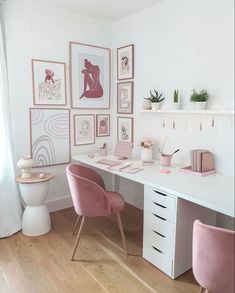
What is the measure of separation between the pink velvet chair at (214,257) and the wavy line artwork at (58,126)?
2.02 metres

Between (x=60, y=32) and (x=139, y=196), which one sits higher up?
(x=60, y=32)

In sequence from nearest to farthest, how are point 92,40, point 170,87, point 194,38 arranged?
point 194,38, point 170,87, point 92,40

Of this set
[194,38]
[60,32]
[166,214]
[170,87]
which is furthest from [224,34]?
[60,32]

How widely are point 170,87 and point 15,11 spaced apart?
5.49ft

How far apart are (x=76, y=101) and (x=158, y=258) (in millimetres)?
1892

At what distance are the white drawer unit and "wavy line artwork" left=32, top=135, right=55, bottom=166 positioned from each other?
4.35 feet

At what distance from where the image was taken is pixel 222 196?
1.61m

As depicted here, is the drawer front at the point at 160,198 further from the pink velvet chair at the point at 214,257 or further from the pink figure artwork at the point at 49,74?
the pink figure artwork at the point at 49,74

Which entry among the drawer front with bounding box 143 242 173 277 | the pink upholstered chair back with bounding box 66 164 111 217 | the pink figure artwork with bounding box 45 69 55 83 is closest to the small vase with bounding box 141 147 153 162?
the pink upholstered chair back with bounding box 66 164 111 217

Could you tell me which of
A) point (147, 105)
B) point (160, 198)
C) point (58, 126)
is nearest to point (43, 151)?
point (58, 126)

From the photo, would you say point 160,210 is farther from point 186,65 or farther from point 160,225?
point 186,65

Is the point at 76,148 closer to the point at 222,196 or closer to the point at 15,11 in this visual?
the point at 15,11

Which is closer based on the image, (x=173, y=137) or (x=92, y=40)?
(x=173, y=137)

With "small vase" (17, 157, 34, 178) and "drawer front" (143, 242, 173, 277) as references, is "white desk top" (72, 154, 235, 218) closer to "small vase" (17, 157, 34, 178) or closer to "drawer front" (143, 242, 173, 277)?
"drawer front" (143, 242, 173, 277)
